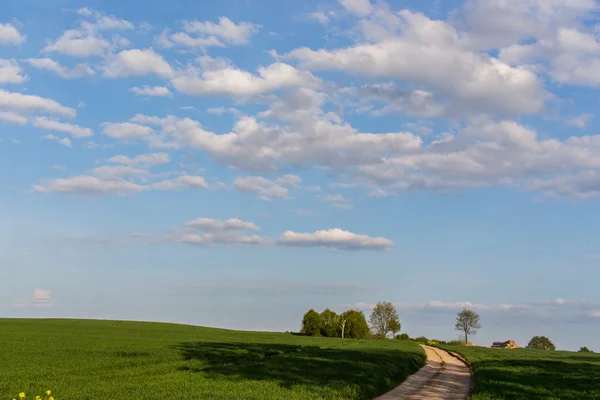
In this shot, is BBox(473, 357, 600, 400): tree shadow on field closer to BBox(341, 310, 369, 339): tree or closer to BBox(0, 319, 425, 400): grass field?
BBox(0, 319, 425, 400): grass field

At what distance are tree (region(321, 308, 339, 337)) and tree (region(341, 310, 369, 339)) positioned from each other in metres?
2.34

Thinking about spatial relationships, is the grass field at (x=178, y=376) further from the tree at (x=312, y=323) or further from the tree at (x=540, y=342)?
the tree at (x=540, y=342)

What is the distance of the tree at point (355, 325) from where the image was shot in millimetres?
146750

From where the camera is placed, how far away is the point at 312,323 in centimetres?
15012

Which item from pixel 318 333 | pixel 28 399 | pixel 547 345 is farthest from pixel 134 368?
pixel 547 345

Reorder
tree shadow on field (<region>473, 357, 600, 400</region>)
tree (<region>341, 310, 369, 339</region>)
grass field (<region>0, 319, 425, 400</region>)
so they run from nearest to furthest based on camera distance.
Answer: grass field (<region>0, 319, 425, 400</region>), tree shadow on field (<region>473, 357, 600, 400</region>), tree (<region>341, 310, 369, 339</region>)

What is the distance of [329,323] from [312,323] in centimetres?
465

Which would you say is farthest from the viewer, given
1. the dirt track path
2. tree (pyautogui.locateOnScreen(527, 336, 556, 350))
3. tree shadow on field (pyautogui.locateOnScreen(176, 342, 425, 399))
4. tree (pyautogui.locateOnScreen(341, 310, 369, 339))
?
tree (pyautogui.locateOnScreen(527, 336, 556, 350))

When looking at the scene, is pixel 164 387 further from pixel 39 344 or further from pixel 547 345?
pixel 547 345

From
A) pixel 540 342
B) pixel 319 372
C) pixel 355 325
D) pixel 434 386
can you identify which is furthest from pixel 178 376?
pixel 540 342

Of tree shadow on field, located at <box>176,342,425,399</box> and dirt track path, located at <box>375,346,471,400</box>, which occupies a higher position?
tree shadow on field, located at <box>176,342,425,399</box>

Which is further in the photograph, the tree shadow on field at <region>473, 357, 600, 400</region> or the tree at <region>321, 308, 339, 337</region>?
the tree at <region>321, 308, 339, 337</region>

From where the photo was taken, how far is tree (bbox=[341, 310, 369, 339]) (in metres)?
147

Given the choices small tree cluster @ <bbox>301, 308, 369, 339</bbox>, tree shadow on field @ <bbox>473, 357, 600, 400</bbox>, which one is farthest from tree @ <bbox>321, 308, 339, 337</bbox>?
tree shadow on field @ <bbox>473, 357, 600, 400</bbox>
